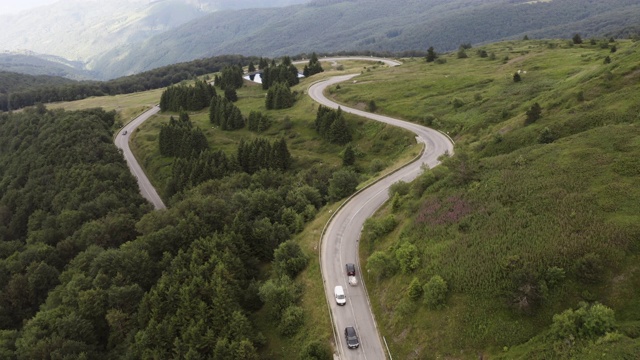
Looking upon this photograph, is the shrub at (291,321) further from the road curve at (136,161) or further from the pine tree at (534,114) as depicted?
the road curve at (136,161)

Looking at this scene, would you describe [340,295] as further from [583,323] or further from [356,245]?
[583,323]

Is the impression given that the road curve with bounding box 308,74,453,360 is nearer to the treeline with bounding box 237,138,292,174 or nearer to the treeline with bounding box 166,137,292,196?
the treeline with bounding box 237,138,292,174

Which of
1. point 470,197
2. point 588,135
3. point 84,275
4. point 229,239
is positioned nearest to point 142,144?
point 84,275

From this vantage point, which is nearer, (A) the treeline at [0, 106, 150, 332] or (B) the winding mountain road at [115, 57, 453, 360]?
(B) the winding mountain road at [115, 57, 453, 360]

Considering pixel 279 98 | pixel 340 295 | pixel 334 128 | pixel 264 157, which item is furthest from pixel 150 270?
pixel 279 98

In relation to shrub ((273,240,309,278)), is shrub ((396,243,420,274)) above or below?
above

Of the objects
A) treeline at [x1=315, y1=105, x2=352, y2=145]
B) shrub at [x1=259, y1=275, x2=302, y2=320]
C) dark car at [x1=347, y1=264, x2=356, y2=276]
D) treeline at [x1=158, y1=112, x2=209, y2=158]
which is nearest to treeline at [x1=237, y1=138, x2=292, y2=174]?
treeline at [x1=315, y1=105, x2=352, y2=145]

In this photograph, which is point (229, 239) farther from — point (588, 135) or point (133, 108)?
point (133, 108)
